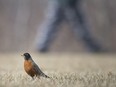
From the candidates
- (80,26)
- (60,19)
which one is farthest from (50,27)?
(80,26)

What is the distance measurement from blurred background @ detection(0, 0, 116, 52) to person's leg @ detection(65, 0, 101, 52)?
109cm

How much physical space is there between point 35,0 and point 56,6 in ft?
18.5

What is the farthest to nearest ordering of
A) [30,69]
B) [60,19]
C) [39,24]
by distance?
[39,24]
[60,19]
[30,69]

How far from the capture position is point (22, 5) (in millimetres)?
25531

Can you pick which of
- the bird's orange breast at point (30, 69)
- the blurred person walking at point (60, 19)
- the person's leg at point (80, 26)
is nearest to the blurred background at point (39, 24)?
the person's leg at point (80, 26)

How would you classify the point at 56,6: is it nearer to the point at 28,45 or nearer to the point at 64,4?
the point at 64,4

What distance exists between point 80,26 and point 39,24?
4.61 meters

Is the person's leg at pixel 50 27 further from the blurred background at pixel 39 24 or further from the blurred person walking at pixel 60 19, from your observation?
the blurred background at pixel 39 24

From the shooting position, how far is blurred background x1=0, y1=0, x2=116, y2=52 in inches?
898

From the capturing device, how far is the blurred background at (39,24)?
22.8 m

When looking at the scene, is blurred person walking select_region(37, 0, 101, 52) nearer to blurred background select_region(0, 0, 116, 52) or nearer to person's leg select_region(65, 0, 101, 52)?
person's leg select_region(65, 0, 101, 52)

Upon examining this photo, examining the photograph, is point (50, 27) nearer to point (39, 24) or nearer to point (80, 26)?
point (80, 26)

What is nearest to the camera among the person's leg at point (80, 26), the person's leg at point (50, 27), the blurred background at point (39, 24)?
the person's leg at point (50, 27)

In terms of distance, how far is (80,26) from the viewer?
20.2 meters
